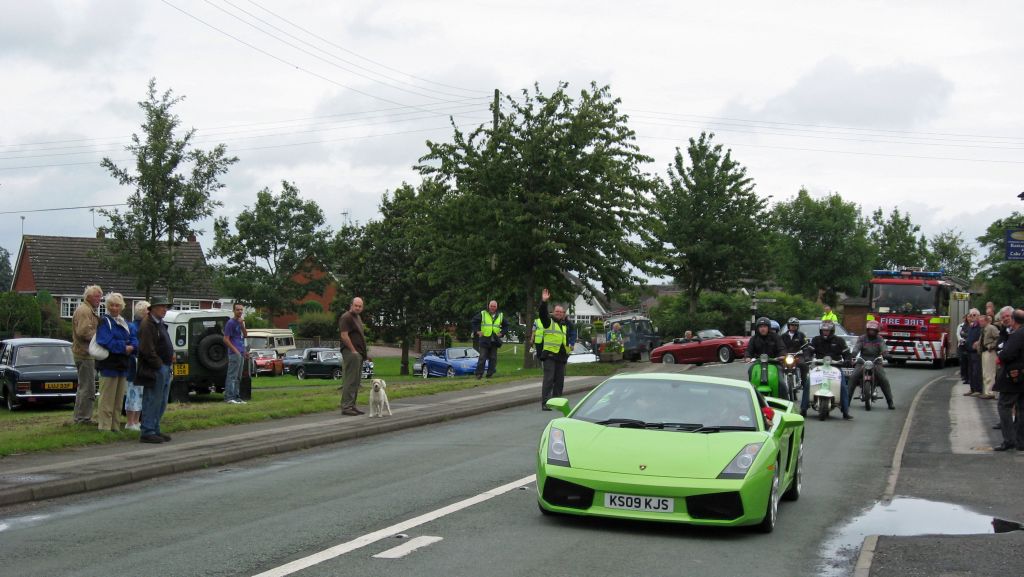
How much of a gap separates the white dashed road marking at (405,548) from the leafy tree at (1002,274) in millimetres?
55887

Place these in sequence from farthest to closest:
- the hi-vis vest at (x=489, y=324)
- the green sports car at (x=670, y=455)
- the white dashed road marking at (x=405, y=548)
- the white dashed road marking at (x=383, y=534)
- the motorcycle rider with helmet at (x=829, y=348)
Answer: the hi-vis vest at (x=489, y=324)
the motorcycle rider with helmet at (x=829, y=348)
the green sports car at (x=670, y=455)
the white dashed road marking at (x=405, y=548)
the white dashed road marking at (x=383, y=534)

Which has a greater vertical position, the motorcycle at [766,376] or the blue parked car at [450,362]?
the motorcycle at [766,376]

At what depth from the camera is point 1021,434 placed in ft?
46.1

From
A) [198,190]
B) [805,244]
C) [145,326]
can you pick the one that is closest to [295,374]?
[198,190]

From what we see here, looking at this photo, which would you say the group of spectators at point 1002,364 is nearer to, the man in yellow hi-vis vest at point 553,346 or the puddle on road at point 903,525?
the puddle on road at point 903,525

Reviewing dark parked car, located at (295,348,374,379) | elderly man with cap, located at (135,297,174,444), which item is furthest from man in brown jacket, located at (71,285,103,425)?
dark parked car, located at (295,348,374,379)

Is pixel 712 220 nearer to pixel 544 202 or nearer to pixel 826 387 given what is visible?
pixel 544 202

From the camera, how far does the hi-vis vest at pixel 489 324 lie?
2545 cm

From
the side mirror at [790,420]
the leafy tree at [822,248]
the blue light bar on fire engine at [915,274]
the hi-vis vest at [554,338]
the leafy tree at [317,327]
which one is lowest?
the leafy tree at [317,327]

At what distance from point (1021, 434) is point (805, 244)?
86593mm

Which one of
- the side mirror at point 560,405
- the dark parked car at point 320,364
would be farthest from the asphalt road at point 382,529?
the dark parked car at point 320,364

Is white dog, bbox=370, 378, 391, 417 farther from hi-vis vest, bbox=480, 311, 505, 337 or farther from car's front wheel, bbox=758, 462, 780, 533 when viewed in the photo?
car's front wheel, bbox=758, 462, 780, 533

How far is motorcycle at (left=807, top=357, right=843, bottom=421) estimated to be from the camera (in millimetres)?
18656

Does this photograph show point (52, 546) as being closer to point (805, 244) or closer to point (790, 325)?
point (790, 325)
